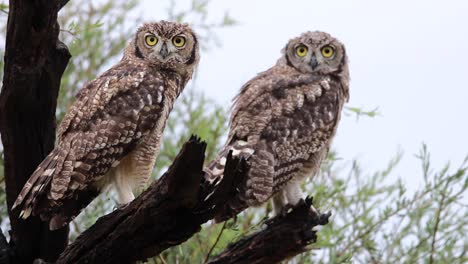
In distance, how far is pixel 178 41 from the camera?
19.0 feet

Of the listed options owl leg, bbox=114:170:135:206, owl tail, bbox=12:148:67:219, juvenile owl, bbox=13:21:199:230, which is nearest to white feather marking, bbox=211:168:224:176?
juvenile owl, bbox=13:21:199:230

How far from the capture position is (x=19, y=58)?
4.91 metres

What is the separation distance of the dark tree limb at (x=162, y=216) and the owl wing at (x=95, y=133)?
0.32 metres

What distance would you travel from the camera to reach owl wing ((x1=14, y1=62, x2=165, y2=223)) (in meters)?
5.07

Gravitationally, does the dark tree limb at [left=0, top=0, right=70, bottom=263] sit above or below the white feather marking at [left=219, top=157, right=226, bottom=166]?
above

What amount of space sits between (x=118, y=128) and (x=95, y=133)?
11 cm

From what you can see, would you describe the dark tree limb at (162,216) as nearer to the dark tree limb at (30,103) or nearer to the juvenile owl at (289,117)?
the dark tree limb at (30,103)

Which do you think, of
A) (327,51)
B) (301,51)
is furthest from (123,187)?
(327,51)

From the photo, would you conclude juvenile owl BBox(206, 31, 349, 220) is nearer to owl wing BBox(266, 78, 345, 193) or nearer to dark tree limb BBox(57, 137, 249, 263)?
owl wing BBox(266, 78, 345, 193)

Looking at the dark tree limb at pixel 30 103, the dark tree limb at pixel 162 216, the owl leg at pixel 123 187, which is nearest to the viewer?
the dark tree limb at pixel 162 216

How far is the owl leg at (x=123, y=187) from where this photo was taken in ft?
18.1

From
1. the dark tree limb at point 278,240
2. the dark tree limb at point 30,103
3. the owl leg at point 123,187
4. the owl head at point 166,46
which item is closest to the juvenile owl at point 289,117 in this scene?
the dark tree limb at point 278,240

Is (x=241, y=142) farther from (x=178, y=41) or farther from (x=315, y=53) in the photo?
(x=315, y=53)

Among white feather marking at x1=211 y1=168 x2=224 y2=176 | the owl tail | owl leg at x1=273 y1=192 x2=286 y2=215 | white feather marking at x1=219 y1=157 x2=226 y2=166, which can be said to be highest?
the owl tail
